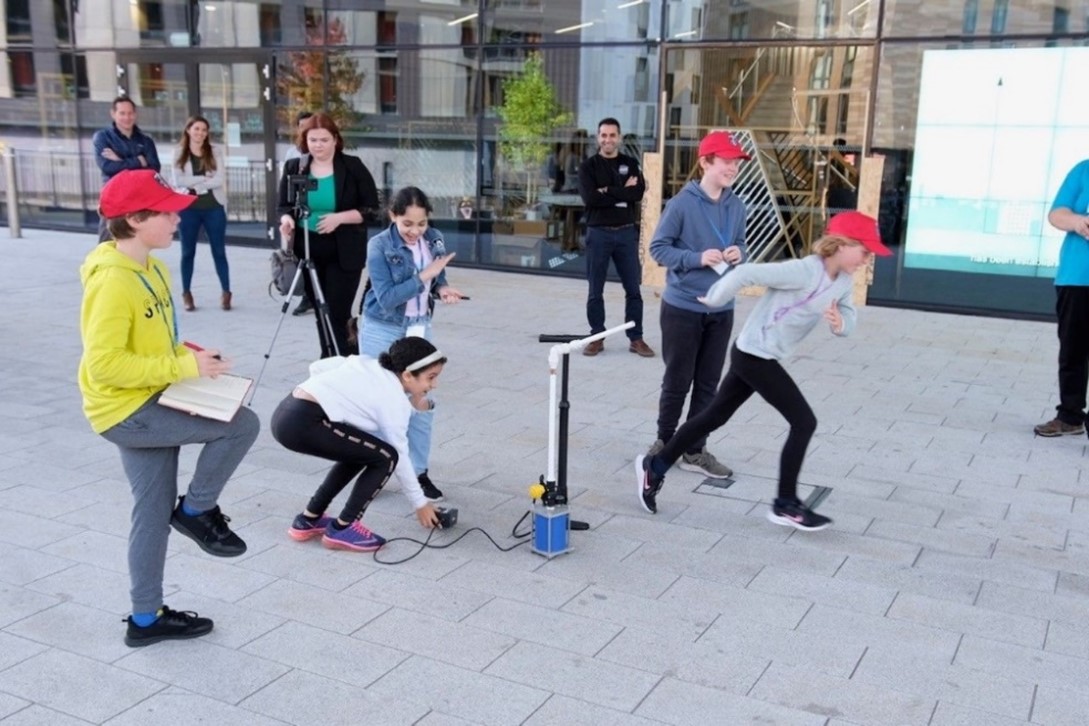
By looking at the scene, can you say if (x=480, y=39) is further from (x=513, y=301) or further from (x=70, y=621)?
(x=70, y=621)

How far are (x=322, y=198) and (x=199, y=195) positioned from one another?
11.6 feet

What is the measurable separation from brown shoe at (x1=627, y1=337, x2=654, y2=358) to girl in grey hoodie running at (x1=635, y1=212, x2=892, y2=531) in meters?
3.43

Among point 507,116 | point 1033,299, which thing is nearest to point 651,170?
point 507,116

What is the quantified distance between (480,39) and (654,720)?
425 inches

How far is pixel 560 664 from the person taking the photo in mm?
3551

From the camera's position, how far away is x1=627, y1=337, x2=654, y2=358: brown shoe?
27.6 feet

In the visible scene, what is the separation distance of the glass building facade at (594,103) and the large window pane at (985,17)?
0.02 meters

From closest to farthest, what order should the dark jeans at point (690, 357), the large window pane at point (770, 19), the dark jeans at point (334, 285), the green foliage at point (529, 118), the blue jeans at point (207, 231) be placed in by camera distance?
the dark jeans at point (690, 357), the dark jeans at point (334, 285), the blue jeans at point (207, 231), the large window pane at point (770, 19), the green foliage at point (529, 118)

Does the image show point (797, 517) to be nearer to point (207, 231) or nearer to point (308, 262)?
point (308, 262)

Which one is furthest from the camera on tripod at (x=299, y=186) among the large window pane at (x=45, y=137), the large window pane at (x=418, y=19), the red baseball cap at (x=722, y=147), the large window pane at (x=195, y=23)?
the large window pane at (x=45, y=137)

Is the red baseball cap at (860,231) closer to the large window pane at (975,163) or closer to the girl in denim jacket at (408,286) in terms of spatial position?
the girl in denim jacket at (408,286)

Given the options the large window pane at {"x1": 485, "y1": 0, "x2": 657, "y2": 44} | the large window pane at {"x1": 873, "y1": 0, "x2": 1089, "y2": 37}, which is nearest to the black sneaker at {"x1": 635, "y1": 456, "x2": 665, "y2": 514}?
the large window pane at {"x1": 873, "y1": 0, "x2": 1089, "y2": 37}

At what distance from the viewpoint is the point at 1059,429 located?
6.40 metres

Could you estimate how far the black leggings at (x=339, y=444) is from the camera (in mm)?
4188
